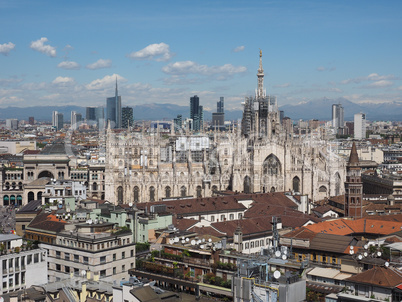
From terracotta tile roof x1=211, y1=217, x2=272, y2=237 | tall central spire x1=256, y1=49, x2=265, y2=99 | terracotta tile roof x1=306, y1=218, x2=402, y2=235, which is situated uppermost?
tall central spire x1=256, y1=49, x2=265, y2=99

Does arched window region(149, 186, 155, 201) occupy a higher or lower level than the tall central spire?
lower

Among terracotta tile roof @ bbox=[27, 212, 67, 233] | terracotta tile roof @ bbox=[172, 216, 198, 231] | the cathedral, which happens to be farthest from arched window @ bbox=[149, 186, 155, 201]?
terracotta tile roof @ bbox=[27, 212, 67, 233]

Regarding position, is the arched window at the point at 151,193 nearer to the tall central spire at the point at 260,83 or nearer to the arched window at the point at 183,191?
the arched window at the point at 183,191

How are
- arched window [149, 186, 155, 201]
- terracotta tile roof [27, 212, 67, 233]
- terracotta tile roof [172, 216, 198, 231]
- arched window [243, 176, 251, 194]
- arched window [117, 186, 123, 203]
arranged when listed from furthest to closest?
1. arched window [243, 176, 251, 194]
2. arched window [149, 186, 155, 201]
3. arched window [117, 186, 123, 203]
4. terracotta tile roof [172, 216, 198, 231]
5. terracotta tile roof [27, 212, 67, 233]

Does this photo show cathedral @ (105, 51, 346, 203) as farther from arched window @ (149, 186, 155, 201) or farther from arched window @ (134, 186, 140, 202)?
arched window @ (149, 186, 155, 201)

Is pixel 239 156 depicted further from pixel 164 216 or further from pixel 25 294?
pixel 25 294

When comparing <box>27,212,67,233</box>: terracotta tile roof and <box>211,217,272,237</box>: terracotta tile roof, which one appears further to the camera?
<box>211,217,272,237</box>: terracotta tile roof

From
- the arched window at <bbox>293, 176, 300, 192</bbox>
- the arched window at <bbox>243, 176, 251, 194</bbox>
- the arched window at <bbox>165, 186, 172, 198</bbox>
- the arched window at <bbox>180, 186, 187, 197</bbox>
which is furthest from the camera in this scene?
the arched window at <bbox>293, 176, 300, 192</bbox>

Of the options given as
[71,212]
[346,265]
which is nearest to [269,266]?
[346,265]
